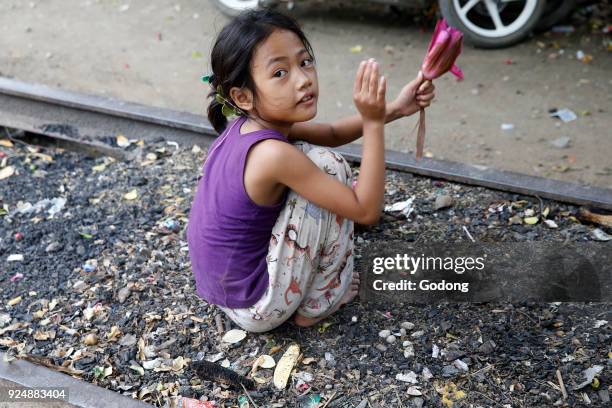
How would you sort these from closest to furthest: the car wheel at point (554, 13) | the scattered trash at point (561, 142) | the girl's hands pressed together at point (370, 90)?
the girl's hands pressed together at point (370, 90) < the scattered trash at point (561, 142) < the car wheel at point (554, 13)

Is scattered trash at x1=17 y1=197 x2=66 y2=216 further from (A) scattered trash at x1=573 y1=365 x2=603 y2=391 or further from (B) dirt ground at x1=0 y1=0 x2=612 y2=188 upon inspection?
(A) scattered trash at x1=573 y1=365 x2=603 y2=391

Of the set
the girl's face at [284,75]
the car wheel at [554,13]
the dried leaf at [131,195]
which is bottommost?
the dried leaf at [131,195]

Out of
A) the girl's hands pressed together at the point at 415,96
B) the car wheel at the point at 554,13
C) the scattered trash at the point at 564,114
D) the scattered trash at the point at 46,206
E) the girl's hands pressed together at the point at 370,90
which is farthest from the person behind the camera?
the car wheel at the point at 554,13

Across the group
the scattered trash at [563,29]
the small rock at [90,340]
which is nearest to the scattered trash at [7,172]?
the small rock at [90,340]

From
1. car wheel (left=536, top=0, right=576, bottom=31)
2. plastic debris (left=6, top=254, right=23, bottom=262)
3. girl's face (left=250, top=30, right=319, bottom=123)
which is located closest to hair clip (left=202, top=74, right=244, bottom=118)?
girl's face (left=250, top=30, right=319, bottom=123)

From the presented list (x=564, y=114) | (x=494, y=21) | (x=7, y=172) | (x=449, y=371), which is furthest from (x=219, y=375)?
(x=494, y=21)

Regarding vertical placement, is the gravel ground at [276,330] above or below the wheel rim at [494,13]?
below

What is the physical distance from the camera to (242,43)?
8.06 feet

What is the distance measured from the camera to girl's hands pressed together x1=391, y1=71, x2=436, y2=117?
2801mm

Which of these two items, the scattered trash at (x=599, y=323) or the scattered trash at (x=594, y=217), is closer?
the scattered trash at (x=599, y=323)

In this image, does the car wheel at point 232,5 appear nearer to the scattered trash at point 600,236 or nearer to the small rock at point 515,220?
the small rock at point 515,220

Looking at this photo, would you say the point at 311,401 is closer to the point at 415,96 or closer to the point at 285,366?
the point at 285,366

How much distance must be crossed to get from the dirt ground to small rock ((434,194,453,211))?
2.87 feet

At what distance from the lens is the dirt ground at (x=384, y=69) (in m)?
4.59
